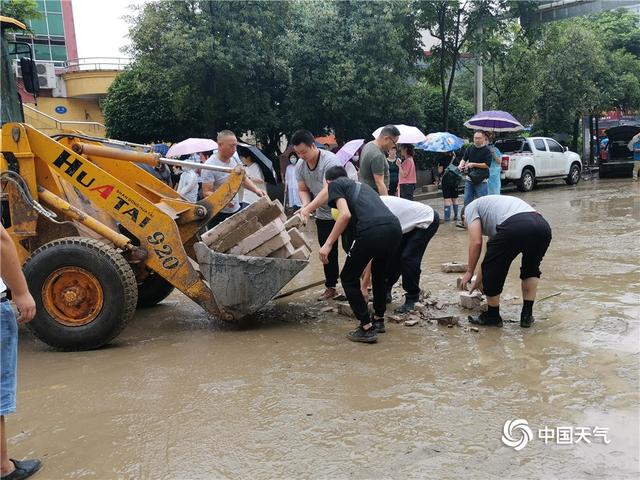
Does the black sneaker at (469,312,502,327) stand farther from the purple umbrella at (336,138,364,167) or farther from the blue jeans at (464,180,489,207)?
the purple umbrella at (336,138,364,167)

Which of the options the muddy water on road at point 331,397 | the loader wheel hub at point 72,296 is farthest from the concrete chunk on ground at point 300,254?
the loader wheel hub at point 72,296

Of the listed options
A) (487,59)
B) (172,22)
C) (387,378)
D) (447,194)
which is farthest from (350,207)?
(487,59)

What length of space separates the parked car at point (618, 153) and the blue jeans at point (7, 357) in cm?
2183

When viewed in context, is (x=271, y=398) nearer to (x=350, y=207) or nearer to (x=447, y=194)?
(x=350, y=207)

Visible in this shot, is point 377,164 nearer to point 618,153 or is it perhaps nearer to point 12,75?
point 12,75

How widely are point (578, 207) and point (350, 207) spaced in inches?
392

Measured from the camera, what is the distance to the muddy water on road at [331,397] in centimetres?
297

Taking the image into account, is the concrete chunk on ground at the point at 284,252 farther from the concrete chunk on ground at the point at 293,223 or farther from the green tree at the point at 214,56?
the green tree at the point at 214,56

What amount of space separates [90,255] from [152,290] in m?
A: 1.55

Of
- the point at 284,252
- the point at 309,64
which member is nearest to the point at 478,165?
the point at 284,252

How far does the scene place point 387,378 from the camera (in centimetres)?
402

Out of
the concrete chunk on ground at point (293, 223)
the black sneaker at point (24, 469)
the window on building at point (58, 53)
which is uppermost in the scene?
the window on building at point (58, 53)

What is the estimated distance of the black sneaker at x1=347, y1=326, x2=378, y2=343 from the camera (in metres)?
4.75

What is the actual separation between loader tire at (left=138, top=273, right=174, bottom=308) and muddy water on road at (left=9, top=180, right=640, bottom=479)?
1.37 feet
